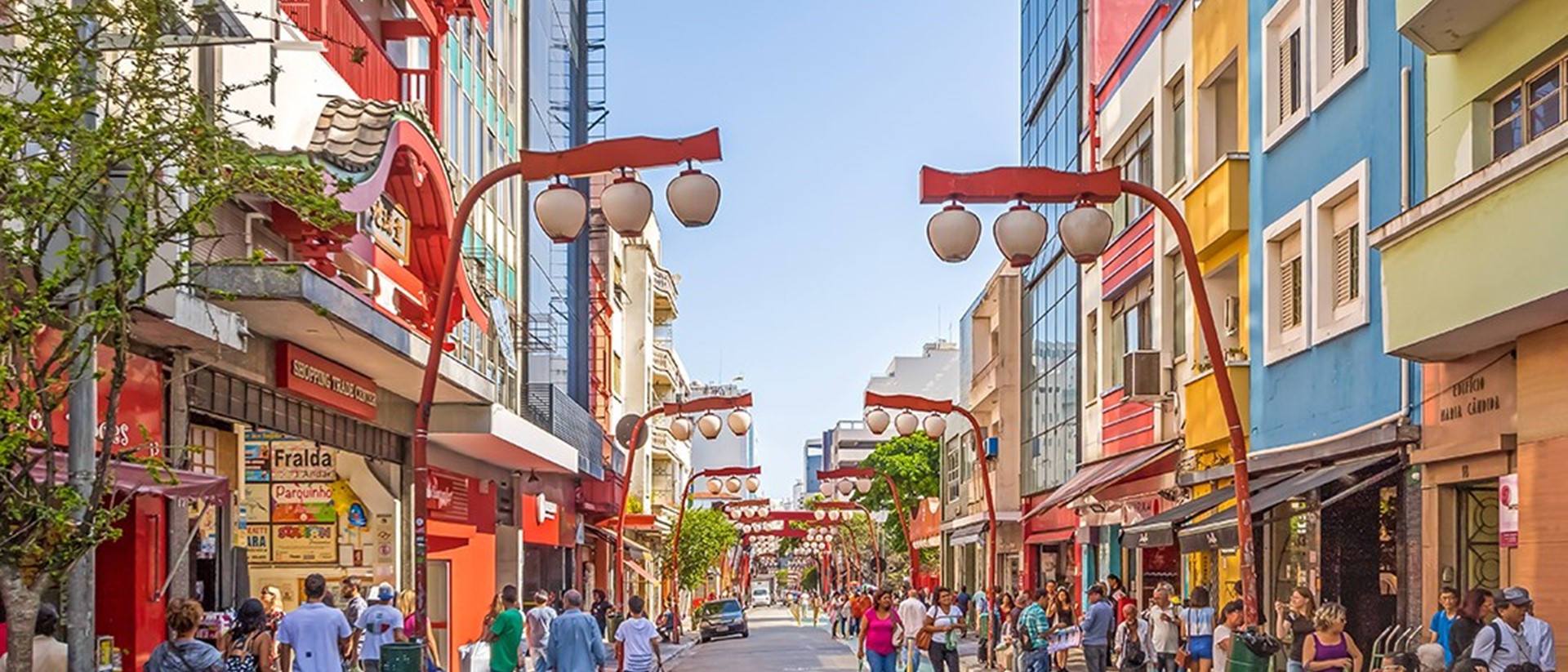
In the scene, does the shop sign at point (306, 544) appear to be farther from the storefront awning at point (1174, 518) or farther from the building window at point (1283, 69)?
the building window at point (1283, 69)

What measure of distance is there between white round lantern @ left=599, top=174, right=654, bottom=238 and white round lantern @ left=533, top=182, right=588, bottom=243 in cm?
49

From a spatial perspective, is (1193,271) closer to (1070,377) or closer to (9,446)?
(9,446)

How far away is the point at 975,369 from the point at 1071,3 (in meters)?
19.8

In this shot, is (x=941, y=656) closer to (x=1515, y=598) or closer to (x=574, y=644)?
(x=574, y=644)

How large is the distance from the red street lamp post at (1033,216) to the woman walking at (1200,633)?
5.65 metres

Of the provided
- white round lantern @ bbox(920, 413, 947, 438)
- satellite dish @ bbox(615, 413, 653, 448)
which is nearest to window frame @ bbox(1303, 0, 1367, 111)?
white round lantern @ bbox(920, 413, 947, 438)

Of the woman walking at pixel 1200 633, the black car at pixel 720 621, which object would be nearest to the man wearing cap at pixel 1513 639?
Result: the woman walking at pixel 1200 633

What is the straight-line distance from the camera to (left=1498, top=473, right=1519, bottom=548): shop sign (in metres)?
15.8

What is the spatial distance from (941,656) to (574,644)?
954 centimetres

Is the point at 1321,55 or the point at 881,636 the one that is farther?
the point at 881,636

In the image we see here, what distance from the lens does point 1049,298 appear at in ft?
142

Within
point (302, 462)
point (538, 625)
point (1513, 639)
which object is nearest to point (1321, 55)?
point (1513, 639)

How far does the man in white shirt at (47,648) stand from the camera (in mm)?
11648

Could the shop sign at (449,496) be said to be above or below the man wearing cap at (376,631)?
above
